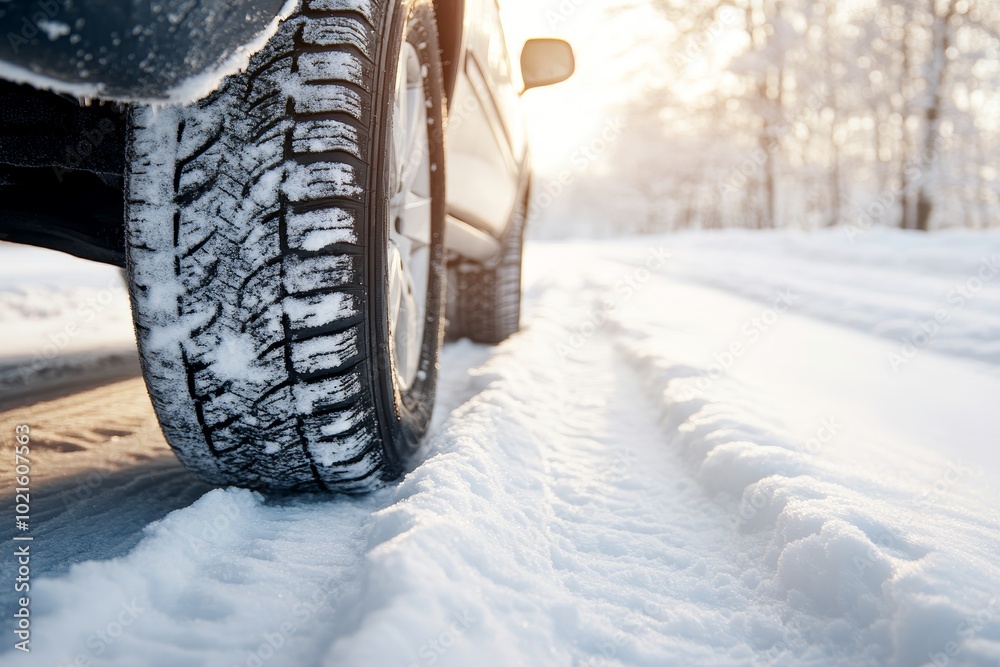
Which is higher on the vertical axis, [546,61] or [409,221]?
[546,61]

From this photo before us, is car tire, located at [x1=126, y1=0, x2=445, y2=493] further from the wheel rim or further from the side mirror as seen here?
the side mirror

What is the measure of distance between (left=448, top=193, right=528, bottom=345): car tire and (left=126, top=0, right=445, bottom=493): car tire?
1.72m

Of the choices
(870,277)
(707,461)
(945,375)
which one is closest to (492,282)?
(707,461)

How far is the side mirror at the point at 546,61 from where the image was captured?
238 cm

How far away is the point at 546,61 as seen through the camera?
2400 mm

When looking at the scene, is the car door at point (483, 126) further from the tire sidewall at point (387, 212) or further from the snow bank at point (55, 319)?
the snow bank at point (55, 319)

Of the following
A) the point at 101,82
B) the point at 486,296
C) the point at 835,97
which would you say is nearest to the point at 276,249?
the point at 101,82

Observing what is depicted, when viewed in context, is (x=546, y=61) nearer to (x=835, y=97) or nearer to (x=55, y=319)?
(x=55, y=319)

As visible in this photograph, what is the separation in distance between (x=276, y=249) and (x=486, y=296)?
187 centimetres

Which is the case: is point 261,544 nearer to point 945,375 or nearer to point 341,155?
point 341,155

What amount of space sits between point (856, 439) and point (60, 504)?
5.63 ft

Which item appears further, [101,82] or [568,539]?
[568,539]

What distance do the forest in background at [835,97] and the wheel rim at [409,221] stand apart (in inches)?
400

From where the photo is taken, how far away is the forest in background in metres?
12.8
